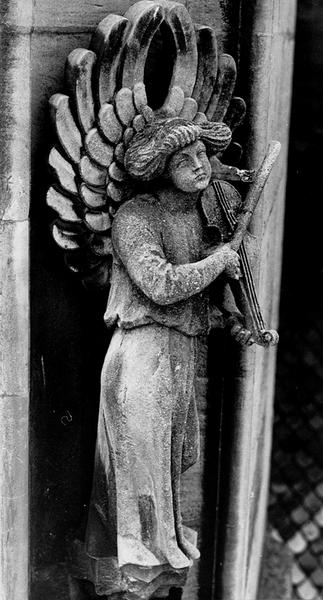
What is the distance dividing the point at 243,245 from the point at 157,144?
2.05ft

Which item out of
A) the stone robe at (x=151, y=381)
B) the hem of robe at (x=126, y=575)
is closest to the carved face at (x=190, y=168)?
the stone robe at (x=151, y=381)

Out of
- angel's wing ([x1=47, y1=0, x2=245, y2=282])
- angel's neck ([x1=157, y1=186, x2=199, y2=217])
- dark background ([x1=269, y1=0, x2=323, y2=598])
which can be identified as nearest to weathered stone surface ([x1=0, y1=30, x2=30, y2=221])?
angel's wing ([x1=47, y1=0, x2=245, y2=282])

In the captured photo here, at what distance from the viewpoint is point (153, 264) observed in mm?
6066

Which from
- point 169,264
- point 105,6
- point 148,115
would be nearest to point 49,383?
point 169,264

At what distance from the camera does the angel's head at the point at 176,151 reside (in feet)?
19.8

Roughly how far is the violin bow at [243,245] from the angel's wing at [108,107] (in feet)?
1.13

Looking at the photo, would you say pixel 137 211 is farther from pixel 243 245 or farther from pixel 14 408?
pixel 14 408

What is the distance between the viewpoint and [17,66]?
19.4ft

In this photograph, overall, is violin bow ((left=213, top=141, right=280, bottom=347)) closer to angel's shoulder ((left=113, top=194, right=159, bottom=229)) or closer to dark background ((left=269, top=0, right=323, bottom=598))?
angel's shoulder ((left=113, top=194, right=159, bottom=229))

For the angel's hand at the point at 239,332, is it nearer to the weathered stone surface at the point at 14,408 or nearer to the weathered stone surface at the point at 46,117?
the weathered stone surface at the point at 46,117

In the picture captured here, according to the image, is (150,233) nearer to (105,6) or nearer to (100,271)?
(100,271)

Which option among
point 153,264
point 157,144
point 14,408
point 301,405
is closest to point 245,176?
point 157,144

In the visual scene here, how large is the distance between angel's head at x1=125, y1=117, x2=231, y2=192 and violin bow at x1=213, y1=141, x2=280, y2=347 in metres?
0.19

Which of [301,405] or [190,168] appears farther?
[301,405]
